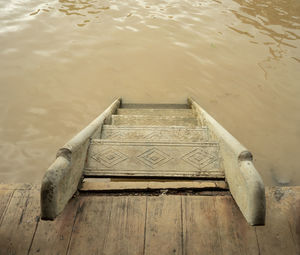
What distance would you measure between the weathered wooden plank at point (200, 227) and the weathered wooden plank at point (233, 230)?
0.03 metres

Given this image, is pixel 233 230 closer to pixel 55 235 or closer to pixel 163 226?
pixel 163 226

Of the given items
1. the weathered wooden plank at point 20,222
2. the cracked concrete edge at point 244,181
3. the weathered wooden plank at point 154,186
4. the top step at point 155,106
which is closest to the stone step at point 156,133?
the cracked concrete edge at point 244,181

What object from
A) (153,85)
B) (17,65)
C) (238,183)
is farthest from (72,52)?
(238,183)

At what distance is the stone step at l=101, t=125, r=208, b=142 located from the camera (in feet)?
6.65

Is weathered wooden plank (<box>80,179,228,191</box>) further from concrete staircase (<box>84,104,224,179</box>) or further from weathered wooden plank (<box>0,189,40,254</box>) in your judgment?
weathered wooden plank (<box>0,189,40,254</box>)

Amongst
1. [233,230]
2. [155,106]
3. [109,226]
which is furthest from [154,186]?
[155,106]

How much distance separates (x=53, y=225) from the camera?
1334 millimetres

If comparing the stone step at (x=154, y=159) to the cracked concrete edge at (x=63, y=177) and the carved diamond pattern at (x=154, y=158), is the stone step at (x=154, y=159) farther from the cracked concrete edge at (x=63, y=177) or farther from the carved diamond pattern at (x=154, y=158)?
the cracked concrete edge at (x=63, y=177)

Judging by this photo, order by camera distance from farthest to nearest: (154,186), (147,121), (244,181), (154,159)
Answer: (147,121) < (154,159) < (154,186) < (244,181)

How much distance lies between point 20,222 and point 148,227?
76 cm

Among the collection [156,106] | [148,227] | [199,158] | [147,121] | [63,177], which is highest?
[63,177]

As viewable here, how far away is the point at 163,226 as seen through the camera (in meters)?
1.31

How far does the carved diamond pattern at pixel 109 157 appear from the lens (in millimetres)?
1603

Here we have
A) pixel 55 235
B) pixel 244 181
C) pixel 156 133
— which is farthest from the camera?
pixel 156 133
